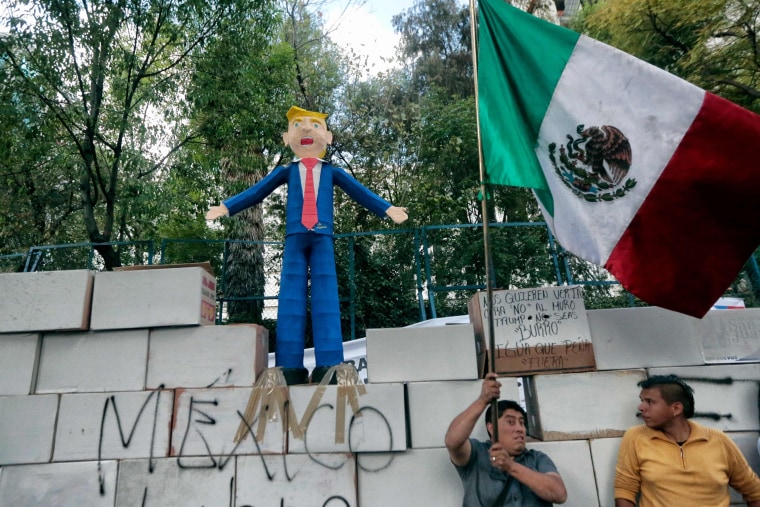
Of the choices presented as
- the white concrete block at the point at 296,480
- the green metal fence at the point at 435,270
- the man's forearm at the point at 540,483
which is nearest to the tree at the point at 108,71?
the green metal fence at the point at 435,270

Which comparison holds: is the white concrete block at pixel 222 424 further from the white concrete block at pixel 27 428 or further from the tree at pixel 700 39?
the tree at pixel 700 39

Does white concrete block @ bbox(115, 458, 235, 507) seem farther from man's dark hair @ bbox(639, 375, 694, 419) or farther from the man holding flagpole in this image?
man's dark hair @ bbox(639, 375, 694, 419)

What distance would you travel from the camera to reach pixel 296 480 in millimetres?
3645

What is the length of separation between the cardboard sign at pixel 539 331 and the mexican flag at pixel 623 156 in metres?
0.52

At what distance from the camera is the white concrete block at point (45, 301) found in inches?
154

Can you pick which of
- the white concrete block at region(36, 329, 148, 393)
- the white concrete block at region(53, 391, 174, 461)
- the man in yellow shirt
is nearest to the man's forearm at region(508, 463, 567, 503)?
the man in yellow shirt

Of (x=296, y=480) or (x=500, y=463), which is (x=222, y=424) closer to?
(x=296, y=480)

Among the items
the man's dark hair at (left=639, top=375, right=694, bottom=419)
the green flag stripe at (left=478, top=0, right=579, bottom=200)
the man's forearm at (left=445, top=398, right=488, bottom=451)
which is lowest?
A: the man's forearm at (left=445, top=398, right=488, bottom=451)

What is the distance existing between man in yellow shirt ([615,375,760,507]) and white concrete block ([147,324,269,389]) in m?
2.57

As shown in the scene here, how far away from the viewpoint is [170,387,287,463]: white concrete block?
12.1ft

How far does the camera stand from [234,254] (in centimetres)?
949

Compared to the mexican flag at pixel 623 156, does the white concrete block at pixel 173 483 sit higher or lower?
lower

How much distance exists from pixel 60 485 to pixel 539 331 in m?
3.46

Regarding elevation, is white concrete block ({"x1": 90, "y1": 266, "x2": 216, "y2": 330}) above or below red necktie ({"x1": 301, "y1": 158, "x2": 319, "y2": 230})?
below
